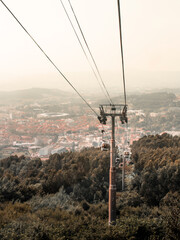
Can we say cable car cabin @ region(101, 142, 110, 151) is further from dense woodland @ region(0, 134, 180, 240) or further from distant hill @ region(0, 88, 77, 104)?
distant hill @ region(0, 88, 77, 104)

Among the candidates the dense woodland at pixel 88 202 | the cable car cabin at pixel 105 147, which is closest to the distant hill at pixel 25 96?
the dense woodland at pixel 88 202

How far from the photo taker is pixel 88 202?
2361 centimetres

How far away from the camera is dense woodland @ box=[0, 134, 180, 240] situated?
33.7 feet

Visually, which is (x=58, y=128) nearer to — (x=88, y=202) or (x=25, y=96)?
(x=25, y=96)

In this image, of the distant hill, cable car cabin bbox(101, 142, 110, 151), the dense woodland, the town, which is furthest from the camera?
the distant hill

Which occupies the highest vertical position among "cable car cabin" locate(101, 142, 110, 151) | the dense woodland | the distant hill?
the distant hill

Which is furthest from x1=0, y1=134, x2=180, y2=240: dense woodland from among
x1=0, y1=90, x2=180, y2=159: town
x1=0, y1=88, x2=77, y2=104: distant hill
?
x1=0, y1=88, x2=77, y2=104: distant hill

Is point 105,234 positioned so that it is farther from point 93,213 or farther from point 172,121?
point 172,121

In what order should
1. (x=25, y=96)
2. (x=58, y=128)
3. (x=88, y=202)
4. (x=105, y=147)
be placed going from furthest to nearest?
1. (x=25, y=96)
2. (x=58, y=128)
3. (x=88, y=202)
4. (x=105, y=147)

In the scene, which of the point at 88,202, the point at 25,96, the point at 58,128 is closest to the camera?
the point at 88,202

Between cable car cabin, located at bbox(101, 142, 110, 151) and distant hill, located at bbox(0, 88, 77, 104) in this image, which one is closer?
cable car cabin, located at bbox(101, 142, 110, 151)

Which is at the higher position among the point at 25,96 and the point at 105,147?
the point at 25,96

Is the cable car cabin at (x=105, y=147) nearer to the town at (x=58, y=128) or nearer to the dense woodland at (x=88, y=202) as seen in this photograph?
the dense woodland at (x=88, y=202)

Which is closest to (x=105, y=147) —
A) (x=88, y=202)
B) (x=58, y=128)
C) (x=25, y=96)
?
(x=88, y=202)
